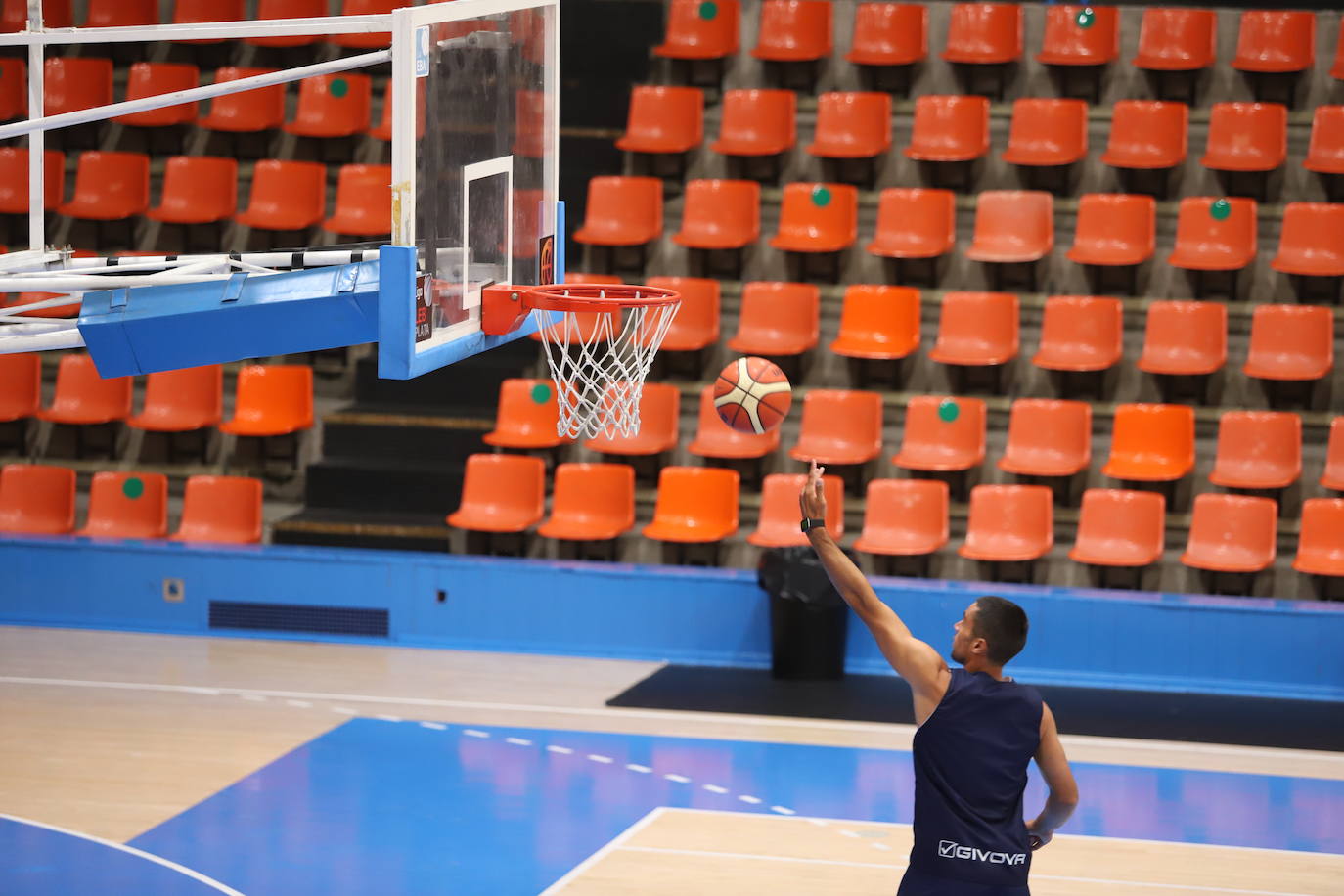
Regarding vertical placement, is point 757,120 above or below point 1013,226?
above

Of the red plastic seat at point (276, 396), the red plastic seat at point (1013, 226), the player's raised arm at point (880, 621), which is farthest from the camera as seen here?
the red plastic seat at point (276, 396)

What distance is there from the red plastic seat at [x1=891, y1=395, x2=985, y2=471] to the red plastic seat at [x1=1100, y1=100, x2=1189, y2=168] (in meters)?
1.85

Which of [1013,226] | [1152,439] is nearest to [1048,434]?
[1152,439]

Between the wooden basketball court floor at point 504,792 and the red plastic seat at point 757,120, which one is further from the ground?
the red plastic seat at point 757,120

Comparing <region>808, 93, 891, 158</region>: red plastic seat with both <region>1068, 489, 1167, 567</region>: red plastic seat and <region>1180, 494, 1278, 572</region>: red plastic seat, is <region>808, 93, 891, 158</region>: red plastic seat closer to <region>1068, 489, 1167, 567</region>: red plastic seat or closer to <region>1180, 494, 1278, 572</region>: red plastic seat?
<region>1068, 489, 1167, 567</region>: red plastic seat

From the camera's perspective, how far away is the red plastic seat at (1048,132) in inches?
435

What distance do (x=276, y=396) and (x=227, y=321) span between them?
18.5ft

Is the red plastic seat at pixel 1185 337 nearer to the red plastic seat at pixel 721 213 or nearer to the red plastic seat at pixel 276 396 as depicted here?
the red plastic seat at pixel 721 213

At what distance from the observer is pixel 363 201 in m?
11.5

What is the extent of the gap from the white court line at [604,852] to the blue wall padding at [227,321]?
2312 millimetres

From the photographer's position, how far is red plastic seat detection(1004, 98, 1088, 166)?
11055 mm

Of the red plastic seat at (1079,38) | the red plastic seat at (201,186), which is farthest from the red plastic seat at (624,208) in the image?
the red plastic seat at (1079,38)

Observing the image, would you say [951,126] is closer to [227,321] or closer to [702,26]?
[702,26]

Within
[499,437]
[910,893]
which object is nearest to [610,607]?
[499,437]
